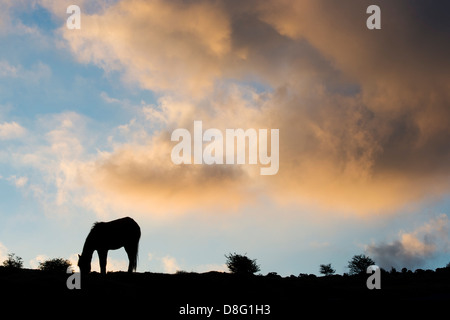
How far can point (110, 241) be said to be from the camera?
64.9 ft

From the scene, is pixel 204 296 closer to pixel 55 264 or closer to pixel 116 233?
pixel 116 233

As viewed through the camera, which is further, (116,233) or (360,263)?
(360,263)

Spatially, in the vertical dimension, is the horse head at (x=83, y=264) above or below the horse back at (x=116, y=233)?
below

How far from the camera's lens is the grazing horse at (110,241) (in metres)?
19.3

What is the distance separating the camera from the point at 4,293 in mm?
10164

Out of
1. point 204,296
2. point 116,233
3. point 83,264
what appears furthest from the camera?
point 116,233

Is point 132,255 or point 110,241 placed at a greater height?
point 110,241

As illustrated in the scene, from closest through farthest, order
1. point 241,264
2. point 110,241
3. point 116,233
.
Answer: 1. point 110,241
2. point 116,233
3. point 241,264

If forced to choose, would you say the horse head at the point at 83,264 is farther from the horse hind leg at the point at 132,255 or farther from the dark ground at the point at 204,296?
the dark ground at the point at 204,296

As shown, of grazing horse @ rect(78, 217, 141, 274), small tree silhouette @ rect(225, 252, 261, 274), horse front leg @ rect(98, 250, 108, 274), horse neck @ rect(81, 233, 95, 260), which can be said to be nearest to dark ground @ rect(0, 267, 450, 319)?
horse front leg @ rect(98, 250, 108, 274)

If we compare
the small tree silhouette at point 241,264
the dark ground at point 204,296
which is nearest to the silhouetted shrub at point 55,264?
the small tree silhouette at point 241,264

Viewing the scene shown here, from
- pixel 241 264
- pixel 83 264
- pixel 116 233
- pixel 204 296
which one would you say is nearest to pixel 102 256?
pixel 83 264
